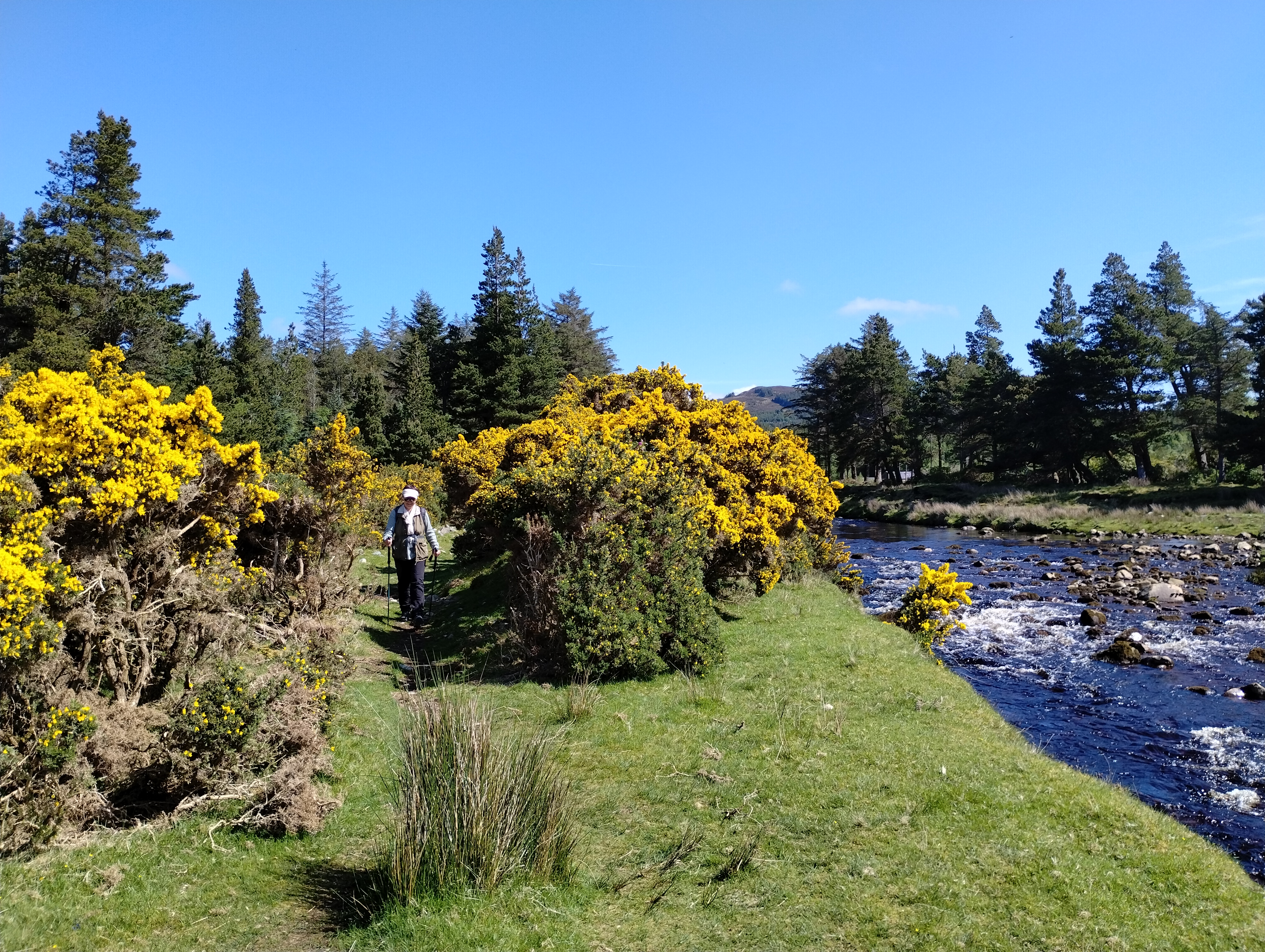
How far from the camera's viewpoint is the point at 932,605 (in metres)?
17.0

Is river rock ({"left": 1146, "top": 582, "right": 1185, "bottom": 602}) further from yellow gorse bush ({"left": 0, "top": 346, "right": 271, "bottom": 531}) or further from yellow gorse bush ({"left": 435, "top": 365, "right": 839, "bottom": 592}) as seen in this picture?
yellow gorse bush ({"left": 0, "top": 346, "right": 271, "bottom": 531})

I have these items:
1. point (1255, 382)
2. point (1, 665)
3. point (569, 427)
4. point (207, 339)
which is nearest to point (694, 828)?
point (1, 665)

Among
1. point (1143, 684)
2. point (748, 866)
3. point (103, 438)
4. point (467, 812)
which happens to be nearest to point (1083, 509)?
point (1143, 684)

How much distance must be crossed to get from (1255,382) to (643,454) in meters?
51.3

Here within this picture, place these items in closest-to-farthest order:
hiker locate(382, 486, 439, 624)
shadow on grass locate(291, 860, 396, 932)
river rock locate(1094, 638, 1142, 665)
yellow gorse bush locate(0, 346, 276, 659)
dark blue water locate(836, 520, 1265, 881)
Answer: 1. shadow on grass locate(291, 860, 396, 932)
2. yellow gorse bush locate(0, 346, 276, 659)
3. dark blue water locate(836, 520, 1265, 881)
4. hiker locate(382, 486, 439, 624)
5. river rock locate(1094, 638, 1142, 665)

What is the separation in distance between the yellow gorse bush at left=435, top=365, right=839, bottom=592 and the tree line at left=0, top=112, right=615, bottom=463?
22.1 meters

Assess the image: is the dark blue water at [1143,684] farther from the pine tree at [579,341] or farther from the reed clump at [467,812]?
the pine tree at [579,341]

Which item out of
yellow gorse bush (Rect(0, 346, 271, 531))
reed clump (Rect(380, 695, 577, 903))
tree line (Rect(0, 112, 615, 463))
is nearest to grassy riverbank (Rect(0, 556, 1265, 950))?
reed clump (Rect(380, 695, 577, 903))

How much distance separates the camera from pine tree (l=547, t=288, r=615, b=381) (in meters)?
70.9

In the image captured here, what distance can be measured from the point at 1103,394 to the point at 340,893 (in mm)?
61585

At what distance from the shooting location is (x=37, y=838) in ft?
18.1

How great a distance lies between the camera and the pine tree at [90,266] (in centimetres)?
3478

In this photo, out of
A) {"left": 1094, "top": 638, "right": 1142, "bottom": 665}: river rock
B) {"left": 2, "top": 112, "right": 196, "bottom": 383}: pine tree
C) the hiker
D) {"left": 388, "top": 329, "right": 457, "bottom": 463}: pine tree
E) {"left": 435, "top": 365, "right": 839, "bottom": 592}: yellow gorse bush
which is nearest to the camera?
the hiker

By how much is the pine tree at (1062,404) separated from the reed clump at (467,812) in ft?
196
